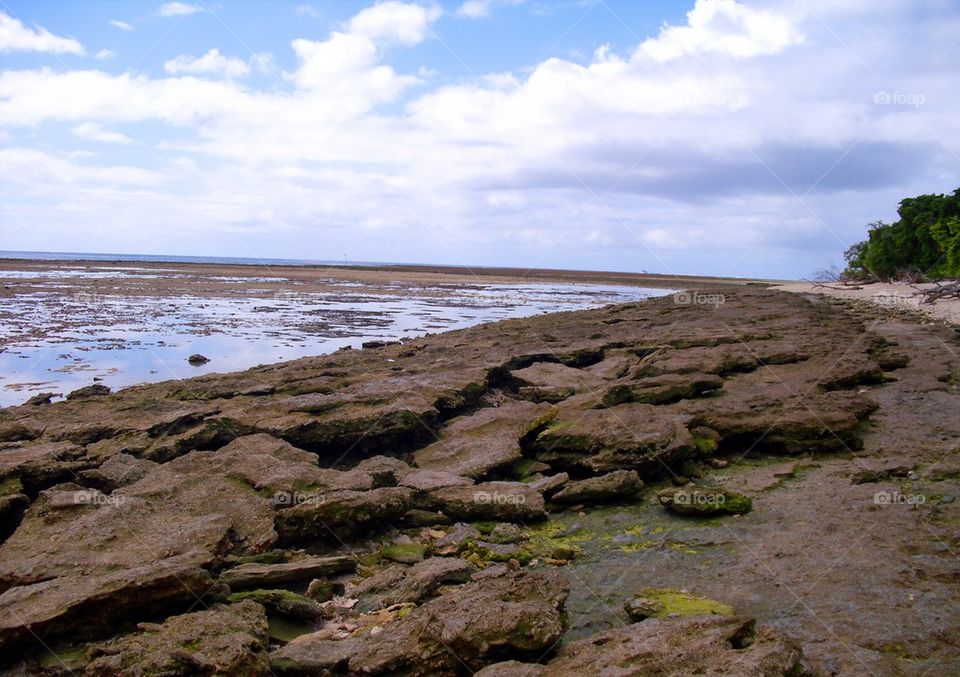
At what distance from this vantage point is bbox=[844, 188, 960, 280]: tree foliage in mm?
37656

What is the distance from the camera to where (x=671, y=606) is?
5879 millimetres

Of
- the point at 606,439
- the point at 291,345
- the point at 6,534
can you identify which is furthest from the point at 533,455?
the point at 291,345

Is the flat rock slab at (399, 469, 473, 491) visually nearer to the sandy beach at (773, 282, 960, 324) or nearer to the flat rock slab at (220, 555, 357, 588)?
the flat rock slab at (220, 555, 357, 588)

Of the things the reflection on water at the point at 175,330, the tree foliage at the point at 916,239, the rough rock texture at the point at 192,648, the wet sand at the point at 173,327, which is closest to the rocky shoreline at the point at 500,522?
the rough rock texture at the point at 192,648

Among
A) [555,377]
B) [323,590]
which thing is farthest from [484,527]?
[555,377]

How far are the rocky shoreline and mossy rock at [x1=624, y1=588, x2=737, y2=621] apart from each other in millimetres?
26

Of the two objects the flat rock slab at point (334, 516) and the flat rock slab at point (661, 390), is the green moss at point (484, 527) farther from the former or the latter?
the flat rock slab at point (661, 390)

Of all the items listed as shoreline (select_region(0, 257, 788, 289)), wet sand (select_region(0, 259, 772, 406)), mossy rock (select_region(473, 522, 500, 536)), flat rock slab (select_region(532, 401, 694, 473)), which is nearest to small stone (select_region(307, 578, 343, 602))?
mossy rock (select_region(473, 522, 500, 536))

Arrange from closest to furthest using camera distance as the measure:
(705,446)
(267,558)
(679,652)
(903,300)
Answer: (679,652), (267,558), (705,446), (903,300)

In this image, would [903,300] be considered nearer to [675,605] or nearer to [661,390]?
[661,390]

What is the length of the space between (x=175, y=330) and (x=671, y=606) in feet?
87.9

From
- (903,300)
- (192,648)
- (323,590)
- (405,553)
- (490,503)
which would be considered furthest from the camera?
(903,300)

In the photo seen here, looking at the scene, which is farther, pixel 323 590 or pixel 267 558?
pixel 267 558

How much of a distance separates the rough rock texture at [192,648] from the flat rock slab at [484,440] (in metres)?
4.39
